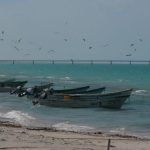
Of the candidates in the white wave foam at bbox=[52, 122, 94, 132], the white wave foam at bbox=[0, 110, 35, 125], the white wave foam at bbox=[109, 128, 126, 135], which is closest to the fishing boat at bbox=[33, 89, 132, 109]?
the white wave foam at bbox=[0, 110, 35, 125]

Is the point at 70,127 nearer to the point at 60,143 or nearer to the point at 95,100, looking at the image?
the point at 60,143

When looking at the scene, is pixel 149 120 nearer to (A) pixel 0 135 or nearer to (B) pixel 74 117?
(B) pixel 74 117

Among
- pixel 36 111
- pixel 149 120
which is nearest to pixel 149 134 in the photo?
pixel 149 120

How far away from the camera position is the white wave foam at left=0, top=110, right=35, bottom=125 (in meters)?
25.0

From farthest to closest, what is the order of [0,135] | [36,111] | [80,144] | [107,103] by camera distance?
[107,103]
[36,111]
[0,135]
[80,144]

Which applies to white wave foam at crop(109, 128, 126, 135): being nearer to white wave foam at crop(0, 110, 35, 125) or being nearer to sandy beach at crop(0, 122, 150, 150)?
sandy beach at crop(0, 122, 150, 150)

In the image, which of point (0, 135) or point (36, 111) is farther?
point (36, 111)

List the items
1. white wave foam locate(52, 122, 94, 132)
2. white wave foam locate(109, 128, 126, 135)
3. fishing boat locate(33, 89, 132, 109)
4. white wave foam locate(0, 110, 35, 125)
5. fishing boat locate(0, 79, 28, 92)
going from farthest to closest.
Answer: fishing boat locate(0, 79, 28, 92), fishing boat locate(33, 89, 132, 109), white wave foam locate(0, 110, 35, 125), white wave foam locate(52, 122, 94, 132), white wave foam locate(109, 128, 126, 135)

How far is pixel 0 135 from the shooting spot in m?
16.6

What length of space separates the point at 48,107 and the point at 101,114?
17.6 feet

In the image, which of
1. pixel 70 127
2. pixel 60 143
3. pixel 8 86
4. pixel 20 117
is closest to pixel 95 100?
pixel 20 117

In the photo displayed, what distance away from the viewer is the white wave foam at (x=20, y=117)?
25.0 m

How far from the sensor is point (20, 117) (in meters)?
26.9

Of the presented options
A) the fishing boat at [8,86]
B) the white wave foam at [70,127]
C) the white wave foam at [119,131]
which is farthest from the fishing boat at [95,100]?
the fishing boat at [8,86]
